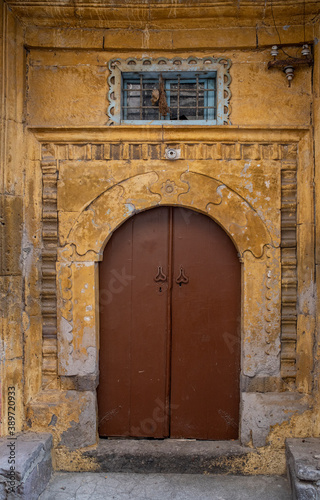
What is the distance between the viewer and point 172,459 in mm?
3578

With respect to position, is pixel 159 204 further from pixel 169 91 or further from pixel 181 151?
pixel 169 91

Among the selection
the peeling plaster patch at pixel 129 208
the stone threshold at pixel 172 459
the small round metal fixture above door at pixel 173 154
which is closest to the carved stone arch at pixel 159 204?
the peeling plaster patch at pixel 129 208

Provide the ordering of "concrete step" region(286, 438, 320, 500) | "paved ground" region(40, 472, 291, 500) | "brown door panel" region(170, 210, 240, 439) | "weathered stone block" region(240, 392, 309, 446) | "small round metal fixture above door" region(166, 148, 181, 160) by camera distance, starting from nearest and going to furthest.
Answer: "concrete step" region(286, 438, 320, 500), "paved ground" region(40, 472, 291, 500), "weathered stone block" region(240, 392, 309, 446), "small round metal fixture above door" region(166, 148, 181, 160), "brown door panel" region(170, 210, 240, 439)

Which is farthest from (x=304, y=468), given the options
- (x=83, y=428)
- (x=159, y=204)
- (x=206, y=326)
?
(x=159, y=204)

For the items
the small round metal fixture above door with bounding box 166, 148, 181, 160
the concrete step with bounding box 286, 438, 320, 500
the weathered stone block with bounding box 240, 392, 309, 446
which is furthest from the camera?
the small round metal fixture above door with bounding box 166, 148, 181, 160

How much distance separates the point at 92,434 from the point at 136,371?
0.65 metres

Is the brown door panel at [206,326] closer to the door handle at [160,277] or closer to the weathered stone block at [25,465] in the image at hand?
the door handle at [160,277]

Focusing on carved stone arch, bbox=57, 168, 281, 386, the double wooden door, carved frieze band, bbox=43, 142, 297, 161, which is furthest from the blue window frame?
the double wooden door

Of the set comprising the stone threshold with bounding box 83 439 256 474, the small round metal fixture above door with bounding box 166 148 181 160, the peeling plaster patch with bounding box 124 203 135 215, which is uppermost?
the small round metal fixture above door with bounding box 166 148 181 160

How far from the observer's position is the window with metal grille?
3715 mm

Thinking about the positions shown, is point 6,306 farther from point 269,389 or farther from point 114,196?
point 269,389

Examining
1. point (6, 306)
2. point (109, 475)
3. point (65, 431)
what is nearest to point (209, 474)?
point (109, 475)

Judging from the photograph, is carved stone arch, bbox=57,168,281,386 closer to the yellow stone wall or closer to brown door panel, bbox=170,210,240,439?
the yellow stone wall

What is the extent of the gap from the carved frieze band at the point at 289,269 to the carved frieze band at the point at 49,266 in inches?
79.2
